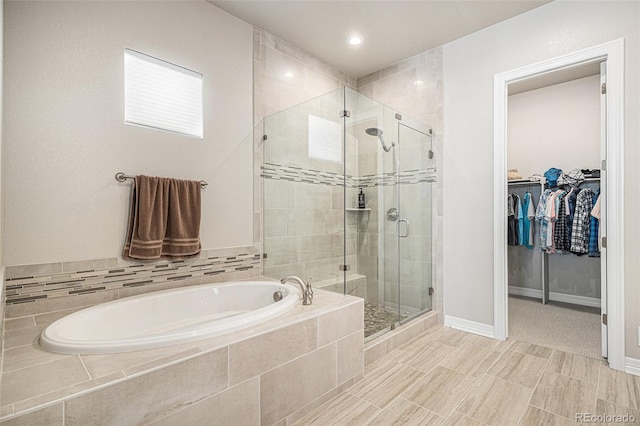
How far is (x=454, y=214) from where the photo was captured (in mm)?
3068

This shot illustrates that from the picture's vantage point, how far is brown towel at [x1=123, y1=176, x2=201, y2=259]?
2.11 m

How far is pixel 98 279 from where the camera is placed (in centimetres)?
200

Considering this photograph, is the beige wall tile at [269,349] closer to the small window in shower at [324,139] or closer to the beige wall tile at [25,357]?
the beige wall tile at [25,357]

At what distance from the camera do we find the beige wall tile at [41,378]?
103cm

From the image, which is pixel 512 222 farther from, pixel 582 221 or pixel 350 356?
pixel 350 356

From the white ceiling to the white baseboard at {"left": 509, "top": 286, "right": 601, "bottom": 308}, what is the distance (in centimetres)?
331

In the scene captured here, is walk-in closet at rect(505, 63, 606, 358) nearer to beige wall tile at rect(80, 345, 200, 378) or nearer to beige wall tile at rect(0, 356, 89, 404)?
beige wall tile at rect(80, 345, 200, 378)

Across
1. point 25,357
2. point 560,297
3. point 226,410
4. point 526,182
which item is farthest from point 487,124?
point 25,357

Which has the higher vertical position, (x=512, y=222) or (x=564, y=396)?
(x=512, y=222)

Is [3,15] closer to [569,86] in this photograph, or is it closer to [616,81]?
[616,81]

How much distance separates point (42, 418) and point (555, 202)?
4.46m

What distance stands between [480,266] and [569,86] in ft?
9.19

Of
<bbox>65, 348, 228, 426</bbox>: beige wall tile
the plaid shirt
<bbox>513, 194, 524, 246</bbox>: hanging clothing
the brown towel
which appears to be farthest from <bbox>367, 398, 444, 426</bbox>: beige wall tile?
<bbox>513, 194, 524, 246</bbox>: hanging clothing

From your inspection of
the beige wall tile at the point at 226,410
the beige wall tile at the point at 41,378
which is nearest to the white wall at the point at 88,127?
the beige wall tile at the point at 41,378
